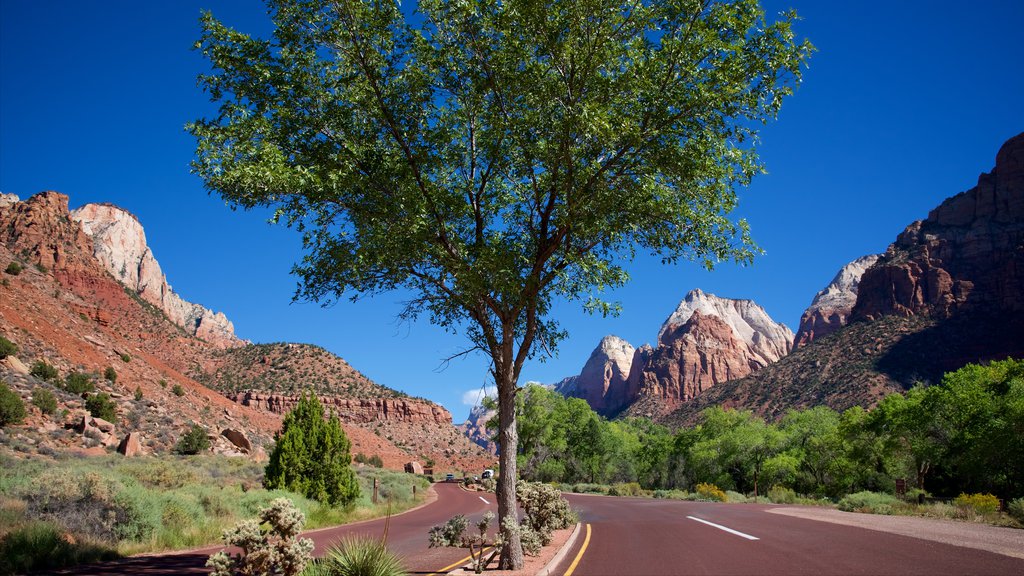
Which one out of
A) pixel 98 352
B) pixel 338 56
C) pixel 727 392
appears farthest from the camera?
pixel 727 392

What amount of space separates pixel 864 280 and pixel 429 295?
128289 millimetres

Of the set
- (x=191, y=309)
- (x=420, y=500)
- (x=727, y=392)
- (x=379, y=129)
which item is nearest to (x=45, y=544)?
(x=379, y=129)

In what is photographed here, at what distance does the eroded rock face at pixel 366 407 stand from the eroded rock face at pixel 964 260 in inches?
3117

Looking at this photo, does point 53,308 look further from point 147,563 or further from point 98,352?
point 147,563

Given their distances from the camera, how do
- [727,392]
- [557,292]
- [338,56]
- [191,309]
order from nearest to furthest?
[338,56] → [557,292] → [727,392] → [191,309]

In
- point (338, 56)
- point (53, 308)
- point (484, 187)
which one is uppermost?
point (53, 308)

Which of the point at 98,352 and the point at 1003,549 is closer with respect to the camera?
the point at 1003,549

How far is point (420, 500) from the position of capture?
128 feet

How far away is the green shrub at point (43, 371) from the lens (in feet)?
115

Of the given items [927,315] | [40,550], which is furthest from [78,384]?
[927,315]

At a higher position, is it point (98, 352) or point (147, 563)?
point (98, 352)

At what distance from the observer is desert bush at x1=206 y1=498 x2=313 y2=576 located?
21.8 ft

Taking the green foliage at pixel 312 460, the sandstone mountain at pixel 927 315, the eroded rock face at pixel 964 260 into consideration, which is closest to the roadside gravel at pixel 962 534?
the green foliage at pixel 312 460

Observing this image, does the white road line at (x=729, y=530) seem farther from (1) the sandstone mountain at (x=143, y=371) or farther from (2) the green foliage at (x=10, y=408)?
(2) the green foliage at (x=10, y=408)
